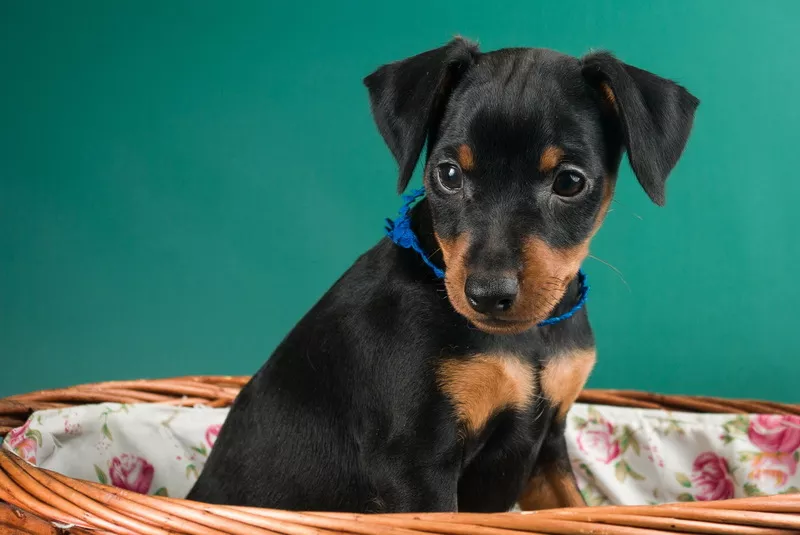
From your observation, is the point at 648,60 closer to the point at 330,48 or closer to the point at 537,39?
the point at 537,39

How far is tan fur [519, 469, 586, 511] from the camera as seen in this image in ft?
8.76

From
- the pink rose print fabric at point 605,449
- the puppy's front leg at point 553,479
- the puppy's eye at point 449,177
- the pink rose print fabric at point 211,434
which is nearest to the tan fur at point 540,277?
the puppy's eye at point 449,177

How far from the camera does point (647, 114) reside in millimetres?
2082

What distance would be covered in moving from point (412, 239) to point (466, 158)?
11.8 inches

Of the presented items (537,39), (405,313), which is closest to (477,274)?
(405,313)

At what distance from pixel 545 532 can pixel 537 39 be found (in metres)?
2.45

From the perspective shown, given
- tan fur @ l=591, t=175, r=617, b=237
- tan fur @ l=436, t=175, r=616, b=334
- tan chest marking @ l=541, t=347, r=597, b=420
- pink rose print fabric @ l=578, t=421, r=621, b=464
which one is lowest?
pink rose print fabric @ l=578, t=421, r=621, b=464

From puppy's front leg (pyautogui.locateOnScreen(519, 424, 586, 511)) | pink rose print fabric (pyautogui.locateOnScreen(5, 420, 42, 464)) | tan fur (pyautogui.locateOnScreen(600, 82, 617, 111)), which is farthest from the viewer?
pink rose print fabric (pyautogui.locateOnScreen(5, 420, 42, 464))

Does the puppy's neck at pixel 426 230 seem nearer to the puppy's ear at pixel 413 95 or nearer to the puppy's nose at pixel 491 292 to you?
the puppy's ear at pixel 413 95

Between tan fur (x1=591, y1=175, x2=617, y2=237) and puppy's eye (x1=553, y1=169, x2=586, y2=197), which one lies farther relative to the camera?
tan fur (x1=591, y1=175, x2=617, y2=237)

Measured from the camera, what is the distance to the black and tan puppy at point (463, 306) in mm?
2023

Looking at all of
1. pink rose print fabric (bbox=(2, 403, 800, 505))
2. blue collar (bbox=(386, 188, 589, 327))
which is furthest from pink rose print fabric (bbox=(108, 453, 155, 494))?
blue collar (bbox=(386, 188, 589, 327))

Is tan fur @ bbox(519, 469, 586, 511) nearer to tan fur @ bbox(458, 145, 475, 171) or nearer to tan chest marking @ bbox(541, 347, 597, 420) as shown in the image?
tan chest marking @ bbox(541, 347, 597, 420)

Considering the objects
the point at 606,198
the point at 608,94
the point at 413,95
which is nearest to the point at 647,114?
the point at 608,94
